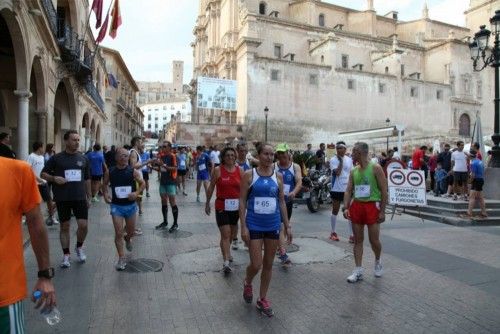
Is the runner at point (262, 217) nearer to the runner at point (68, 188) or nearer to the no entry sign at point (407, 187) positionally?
the runner at point (68, 188)

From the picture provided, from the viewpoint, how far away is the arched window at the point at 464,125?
184 ft

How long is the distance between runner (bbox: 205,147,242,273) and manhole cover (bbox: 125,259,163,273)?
100cm

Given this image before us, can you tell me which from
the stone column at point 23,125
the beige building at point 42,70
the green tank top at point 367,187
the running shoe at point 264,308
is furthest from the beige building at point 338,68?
the running shoe at point 264,308

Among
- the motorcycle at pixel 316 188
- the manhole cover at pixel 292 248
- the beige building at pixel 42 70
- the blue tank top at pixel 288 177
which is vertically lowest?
the manhole cover at pixel 292 248

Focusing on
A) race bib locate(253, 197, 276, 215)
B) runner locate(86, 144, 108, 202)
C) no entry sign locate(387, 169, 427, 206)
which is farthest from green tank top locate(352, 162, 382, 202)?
runner locate(86, 144, 108, 202)

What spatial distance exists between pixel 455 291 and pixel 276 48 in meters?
45.7

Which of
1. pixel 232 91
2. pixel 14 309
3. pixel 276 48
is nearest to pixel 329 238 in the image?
pixel 14 309

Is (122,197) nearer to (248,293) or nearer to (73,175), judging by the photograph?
(73,175)

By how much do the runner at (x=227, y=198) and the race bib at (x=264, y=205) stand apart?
166cm

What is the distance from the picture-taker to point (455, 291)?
17.9 ft

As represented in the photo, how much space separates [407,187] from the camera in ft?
36.3

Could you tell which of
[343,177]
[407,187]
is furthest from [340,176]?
[407,187]

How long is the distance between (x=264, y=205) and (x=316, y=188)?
8.61 meters

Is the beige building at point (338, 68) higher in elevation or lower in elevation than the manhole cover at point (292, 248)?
higher
